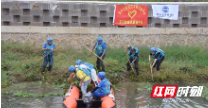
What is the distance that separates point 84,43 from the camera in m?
17.9

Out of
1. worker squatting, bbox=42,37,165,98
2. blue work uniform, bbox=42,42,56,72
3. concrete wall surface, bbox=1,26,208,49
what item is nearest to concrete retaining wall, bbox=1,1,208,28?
concrete wall surface, bbox=1,26,208,49

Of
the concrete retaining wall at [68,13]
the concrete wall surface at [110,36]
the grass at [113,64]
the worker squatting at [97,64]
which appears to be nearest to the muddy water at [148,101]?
the worker squatting at [97,64]

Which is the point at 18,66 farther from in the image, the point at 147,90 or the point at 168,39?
the point at 168,39

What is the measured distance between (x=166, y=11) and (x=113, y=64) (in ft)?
14.5

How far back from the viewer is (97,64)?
1498cm

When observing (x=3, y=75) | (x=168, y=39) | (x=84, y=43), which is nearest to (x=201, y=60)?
(x=168, y=39)

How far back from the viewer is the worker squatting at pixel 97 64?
11383 millimetres

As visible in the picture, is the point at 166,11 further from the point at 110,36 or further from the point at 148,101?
the point at 148,101

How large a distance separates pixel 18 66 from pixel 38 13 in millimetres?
3743

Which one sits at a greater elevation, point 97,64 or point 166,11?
point 166,11

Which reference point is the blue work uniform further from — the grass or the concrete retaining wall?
the concrete retaining wall

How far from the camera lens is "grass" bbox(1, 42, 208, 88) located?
14.6 m

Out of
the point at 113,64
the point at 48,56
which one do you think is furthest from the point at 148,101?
the point at 48,56

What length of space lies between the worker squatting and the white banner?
3555 millimetres
